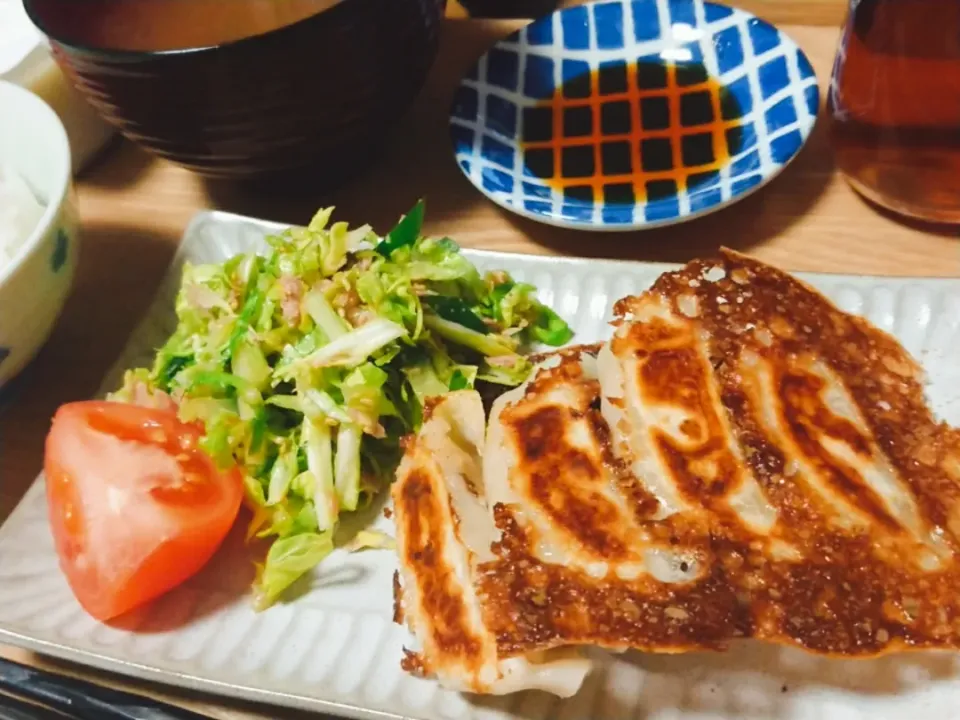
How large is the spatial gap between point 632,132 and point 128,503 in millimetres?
1368

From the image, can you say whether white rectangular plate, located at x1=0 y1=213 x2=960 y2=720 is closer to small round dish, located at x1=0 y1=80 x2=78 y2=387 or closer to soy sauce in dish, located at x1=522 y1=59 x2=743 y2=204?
small round dish, located at x1=0 y1=80 x2=78 y2=387

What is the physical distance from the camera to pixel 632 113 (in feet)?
6.89

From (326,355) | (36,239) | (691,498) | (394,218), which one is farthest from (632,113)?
(36,239)

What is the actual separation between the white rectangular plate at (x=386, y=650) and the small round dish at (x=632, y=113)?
270 mm

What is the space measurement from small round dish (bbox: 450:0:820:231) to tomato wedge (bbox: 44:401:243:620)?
86 cm

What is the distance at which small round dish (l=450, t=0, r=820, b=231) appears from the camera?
6.07 feet

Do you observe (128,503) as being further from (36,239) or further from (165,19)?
(165,19)

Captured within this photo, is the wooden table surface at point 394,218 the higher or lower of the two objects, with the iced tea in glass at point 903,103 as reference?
lower

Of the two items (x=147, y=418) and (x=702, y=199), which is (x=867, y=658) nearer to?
(x=702, y=199)

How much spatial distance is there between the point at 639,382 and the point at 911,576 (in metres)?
0.43

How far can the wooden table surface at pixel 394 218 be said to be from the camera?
1758mm

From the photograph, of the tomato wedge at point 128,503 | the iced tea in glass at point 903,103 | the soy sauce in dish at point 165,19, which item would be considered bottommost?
the tomato wedge at point 128,503

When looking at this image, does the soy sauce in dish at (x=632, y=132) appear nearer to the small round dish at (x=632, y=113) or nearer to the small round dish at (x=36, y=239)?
the small round dish at (x=632, y=113)

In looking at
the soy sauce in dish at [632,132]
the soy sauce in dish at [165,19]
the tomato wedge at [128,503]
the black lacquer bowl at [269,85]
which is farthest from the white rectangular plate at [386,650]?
the soy sauce in dish at [165,19]
